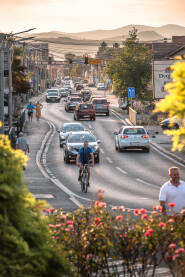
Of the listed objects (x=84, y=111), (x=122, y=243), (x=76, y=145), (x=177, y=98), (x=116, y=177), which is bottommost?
(x=84, y=111)

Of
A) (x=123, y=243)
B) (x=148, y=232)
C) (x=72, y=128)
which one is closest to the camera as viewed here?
(x=148, y=232)

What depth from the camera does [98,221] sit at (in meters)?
9.57

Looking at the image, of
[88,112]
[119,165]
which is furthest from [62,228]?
[88,112]

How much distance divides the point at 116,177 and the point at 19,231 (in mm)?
22317

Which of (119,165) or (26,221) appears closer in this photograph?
(26,221)

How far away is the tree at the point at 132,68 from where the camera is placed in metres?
74.1

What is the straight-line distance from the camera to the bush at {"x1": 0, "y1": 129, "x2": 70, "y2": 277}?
6.93 m

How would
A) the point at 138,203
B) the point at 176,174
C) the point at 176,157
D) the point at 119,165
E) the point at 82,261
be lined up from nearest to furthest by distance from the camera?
1. the point at 82,261
2. the point at 176,174
3. the point at 138,203
4. the point at 119,165
5. the point at 176,157

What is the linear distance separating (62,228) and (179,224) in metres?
1.58

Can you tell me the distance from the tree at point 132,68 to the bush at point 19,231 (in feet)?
220

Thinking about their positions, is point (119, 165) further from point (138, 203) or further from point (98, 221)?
point (98, 221)

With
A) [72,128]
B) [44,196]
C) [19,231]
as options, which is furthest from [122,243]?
[72,128]

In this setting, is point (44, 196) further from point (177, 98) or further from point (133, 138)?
point (133, 138)

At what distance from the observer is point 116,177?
2936 centimetres
